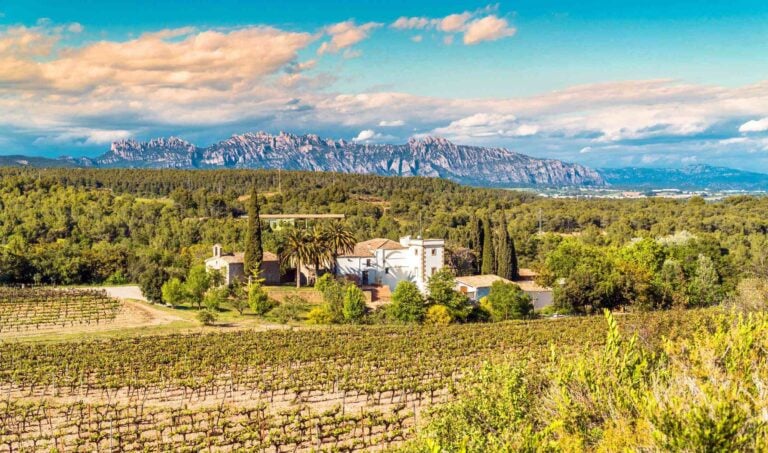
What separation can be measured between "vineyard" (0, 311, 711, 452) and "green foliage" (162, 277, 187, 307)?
37.0ft

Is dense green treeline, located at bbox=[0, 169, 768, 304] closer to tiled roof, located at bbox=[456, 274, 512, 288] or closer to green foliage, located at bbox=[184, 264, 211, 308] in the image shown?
green foliage, located at bbox=[184, 264, 211, 308]

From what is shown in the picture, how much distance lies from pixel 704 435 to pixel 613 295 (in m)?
42.9

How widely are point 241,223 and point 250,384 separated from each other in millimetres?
50206

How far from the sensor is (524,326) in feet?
134

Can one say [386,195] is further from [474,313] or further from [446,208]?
[474,313]

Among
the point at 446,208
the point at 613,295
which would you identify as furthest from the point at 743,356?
the point at 446,208

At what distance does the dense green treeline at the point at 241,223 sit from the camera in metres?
60.3

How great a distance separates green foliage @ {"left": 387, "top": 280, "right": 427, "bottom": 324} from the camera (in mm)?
42406

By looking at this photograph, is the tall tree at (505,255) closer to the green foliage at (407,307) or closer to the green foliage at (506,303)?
the green foliage at (506,303)

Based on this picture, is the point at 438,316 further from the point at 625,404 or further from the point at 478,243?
the point at 625,404

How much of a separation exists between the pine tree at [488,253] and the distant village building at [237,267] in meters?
18.4

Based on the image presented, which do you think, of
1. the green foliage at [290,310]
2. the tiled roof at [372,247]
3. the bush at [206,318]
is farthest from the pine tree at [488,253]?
the bush at [206,318]

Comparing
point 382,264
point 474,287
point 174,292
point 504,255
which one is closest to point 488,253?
point 504,255

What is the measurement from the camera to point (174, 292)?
156ft
